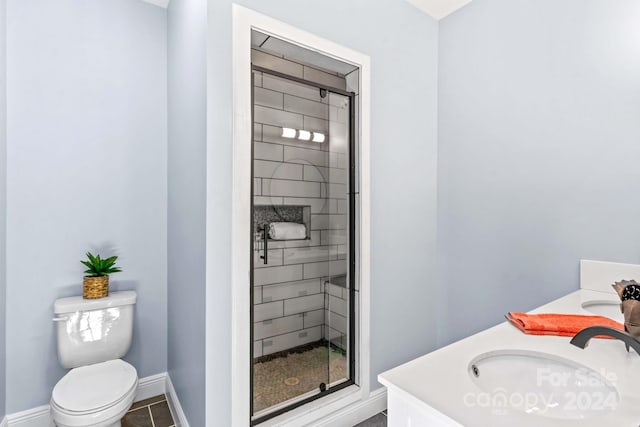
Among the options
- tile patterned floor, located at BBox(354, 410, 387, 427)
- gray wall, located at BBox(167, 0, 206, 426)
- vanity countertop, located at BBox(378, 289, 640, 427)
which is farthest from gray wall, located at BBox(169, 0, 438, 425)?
vanity countertop, located at BBox(378, 289, 640, 427)

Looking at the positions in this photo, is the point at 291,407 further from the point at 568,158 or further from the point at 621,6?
the point at 621,6

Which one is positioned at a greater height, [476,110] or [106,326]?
[476,110]

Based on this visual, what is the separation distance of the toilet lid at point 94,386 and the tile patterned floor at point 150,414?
0.41 m

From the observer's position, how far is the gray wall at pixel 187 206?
153 centimetres

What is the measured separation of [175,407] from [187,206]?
1.26 m

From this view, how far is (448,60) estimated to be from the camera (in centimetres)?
237

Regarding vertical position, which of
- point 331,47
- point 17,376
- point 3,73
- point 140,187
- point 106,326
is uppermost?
point 331,47

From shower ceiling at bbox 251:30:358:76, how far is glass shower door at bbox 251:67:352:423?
0.12 metres

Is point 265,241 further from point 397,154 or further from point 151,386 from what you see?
point 151,386

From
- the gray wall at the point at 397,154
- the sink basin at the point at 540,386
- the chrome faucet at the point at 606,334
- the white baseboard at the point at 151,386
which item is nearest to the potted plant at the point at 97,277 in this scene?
the white baseboard at the point at 151,386

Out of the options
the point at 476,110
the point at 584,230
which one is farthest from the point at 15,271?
the point at 584,230

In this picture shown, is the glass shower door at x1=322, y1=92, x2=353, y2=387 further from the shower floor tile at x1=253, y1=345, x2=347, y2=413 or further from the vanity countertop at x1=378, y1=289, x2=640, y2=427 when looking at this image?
the vanity countertop at x1=378, y1=289, x2=640, y2=427

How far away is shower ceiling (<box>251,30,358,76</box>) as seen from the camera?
1.65 meters

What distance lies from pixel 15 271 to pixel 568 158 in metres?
3.16
